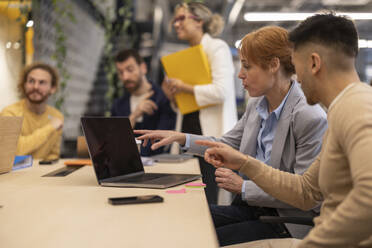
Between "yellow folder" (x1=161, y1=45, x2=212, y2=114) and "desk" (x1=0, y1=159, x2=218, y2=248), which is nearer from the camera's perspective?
"desk" (x1=0, y1=159, x2=218, y2=248)

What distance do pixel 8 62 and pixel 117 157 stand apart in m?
2.32

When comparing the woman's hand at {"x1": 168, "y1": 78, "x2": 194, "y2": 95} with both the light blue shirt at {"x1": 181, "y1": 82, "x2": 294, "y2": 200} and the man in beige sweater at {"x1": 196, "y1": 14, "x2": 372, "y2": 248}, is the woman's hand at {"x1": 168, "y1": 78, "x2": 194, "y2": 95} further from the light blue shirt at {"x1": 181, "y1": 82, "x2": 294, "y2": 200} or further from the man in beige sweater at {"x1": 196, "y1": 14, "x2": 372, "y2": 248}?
the man in beige sweater at {"x1": 196, "y1": 14, "x2": 372, "y2": 248}

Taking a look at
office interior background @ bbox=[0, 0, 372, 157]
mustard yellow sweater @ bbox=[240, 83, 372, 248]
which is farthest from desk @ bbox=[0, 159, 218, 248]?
office interior background @ bbox=[0, 0, 372, 157]

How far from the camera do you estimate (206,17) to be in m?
2.79

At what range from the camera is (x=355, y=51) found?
104cm

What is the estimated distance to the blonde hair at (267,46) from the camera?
1.60 metres

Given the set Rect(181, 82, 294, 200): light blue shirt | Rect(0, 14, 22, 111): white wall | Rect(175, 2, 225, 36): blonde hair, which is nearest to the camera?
Rect(181, 82, 294, 200): light blue shirt

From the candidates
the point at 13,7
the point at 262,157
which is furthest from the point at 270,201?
the point at 13,7

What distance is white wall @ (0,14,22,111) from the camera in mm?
3373

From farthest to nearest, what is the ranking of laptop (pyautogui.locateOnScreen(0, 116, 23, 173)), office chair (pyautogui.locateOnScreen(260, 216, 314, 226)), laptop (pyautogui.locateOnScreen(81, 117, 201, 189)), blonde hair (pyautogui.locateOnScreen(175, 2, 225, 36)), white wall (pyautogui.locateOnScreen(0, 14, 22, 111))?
white wall (pyautogui.locateOnScreen(0, 14, 22, 111)) < blonde hair (pyautogui.locateOnScreen(175, 2, 225, 36)) < laptop (pyautogui.locateOnScreen(0, 116, 23, 173)) < laptop (pyautogui.locateOnScreen(81, 117, 201, 189)) < office chair (pyautogui.locateOnScreen(260, 216, 314, 226))

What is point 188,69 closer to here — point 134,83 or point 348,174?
point 134,83

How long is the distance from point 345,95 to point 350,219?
0.30 m

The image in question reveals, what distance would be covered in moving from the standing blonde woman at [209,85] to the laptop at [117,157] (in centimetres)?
76

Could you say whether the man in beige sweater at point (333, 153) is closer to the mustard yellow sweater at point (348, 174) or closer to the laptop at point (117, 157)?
the mustard yellow sweater at point (348, 174)
